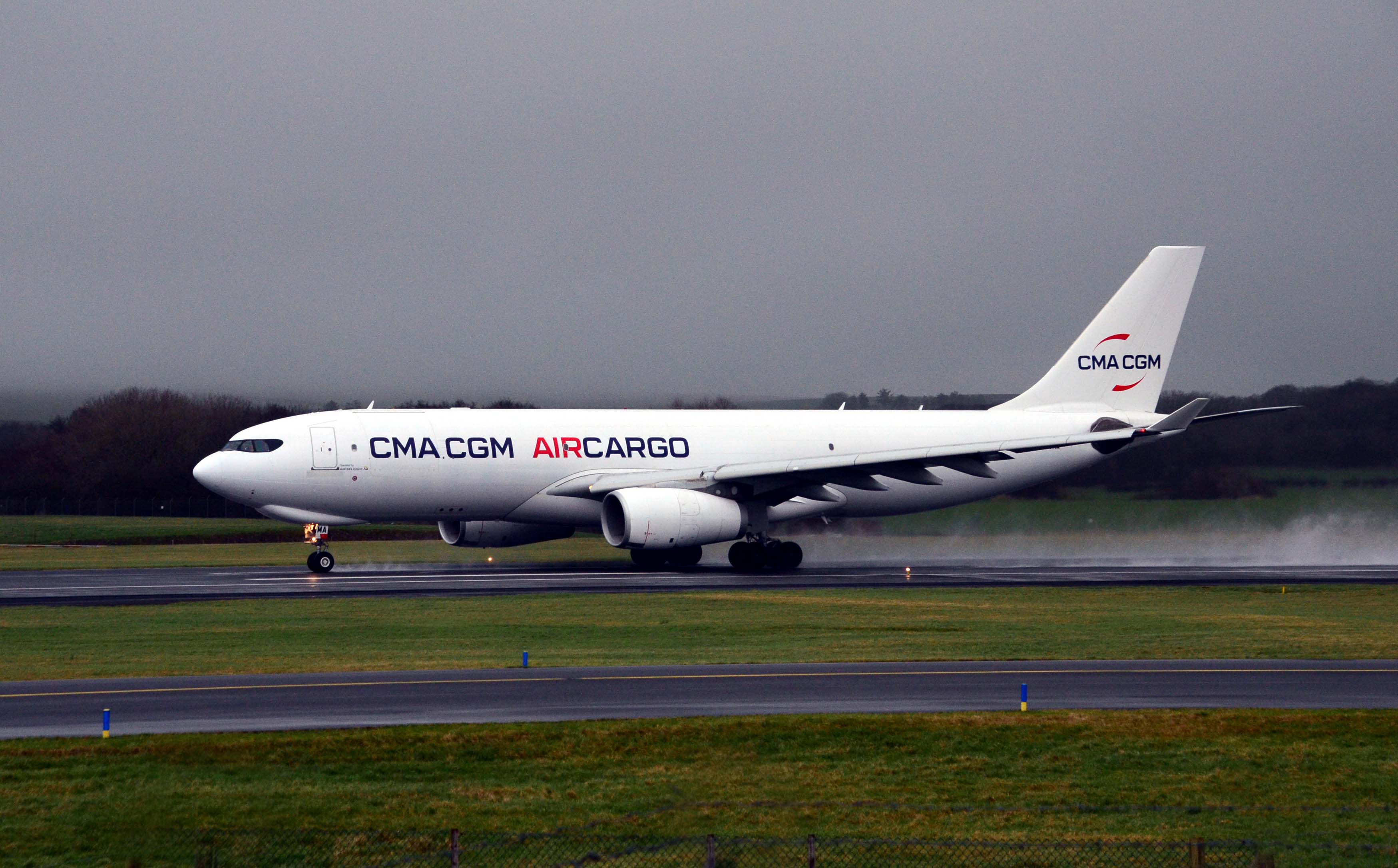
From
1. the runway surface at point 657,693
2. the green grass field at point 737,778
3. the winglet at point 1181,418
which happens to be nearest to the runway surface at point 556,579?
the winglet at point 1181,418

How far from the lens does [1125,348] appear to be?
50.0 meters

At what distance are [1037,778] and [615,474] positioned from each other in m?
28.2

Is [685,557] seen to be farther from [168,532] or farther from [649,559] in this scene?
[168,532]

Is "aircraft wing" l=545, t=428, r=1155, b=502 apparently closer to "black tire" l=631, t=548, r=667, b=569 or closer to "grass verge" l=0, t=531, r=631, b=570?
"black tire" l=631, t=548, r=667, b=569

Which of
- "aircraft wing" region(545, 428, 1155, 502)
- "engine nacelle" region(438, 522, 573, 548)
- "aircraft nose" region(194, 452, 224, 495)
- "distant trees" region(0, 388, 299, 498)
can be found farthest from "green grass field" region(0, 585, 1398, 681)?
"distant trees" region(0, 388, 299, 498)

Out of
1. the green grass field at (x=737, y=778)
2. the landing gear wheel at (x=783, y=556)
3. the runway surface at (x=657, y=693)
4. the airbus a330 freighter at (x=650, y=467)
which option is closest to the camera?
the green grass field at (x=737, y=778)

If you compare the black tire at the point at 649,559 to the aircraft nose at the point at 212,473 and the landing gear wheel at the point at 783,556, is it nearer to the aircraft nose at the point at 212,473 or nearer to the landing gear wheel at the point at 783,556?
the landing gear wheel at the point at 783,556

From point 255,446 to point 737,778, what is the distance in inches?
1117

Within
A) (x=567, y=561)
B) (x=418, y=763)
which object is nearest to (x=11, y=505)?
(x=567, y=561)

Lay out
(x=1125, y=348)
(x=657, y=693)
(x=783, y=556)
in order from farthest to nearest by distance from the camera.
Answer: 1. (x=1125, y=348)
2. (x=783, y=556)
3. (x=657, y=693)

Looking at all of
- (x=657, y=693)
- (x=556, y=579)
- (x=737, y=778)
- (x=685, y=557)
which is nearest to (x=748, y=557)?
(x=685, y=557)

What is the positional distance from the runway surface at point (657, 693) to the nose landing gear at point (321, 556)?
69.3 feet

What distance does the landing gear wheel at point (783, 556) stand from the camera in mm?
42625

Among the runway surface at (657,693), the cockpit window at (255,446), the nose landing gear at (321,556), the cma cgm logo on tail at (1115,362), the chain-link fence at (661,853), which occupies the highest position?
the cma cgm logo on tail at (1115,362)
